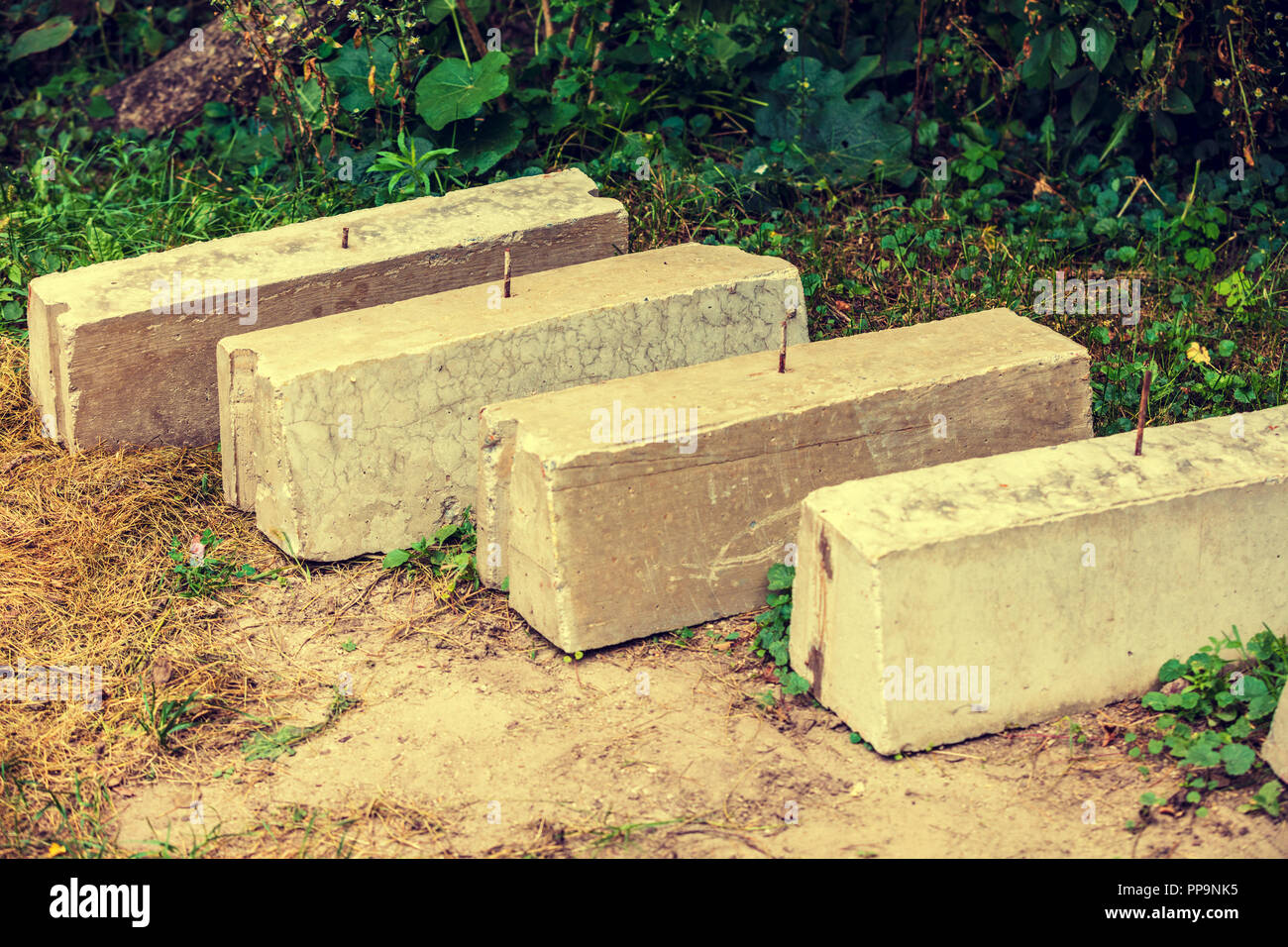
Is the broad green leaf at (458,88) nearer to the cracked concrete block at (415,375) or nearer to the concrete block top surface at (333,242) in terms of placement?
the concrete block top surface at (333,242)

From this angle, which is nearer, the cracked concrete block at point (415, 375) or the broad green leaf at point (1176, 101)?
the cracked concrete block at point (415, 375)

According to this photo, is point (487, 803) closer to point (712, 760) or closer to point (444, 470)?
point (712, 760)

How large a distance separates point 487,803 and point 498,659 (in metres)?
0.56

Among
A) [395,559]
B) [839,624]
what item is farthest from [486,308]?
[839,624]

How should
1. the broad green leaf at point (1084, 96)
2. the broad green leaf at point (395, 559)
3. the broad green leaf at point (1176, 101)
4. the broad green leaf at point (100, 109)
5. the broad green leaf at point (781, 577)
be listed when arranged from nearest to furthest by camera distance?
the broad green leaf at point (781, 577) < the broad green leaf at point (395, 559) < the broad green leaf at point (1176, 101) < the broad green leaf at point (1084, 96) < the broad green leaf at point (100, 109)

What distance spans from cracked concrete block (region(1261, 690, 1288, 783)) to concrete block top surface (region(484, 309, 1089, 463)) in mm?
1155

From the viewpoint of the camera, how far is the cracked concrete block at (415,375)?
3775 mm

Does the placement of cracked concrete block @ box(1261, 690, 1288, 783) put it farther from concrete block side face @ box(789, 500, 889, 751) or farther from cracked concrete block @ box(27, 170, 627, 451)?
cracked concrete block @ box(27, 170, 627, 451)

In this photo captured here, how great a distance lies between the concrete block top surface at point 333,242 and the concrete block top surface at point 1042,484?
5.80 feet

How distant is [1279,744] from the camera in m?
3.08

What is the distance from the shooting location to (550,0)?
5.62 metres

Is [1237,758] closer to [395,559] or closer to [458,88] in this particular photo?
[395,559]

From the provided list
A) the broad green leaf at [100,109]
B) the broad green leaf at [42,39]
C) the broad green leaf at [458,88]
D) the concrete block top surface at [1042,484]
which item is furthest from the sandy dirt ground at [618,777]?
the broad green leaf at [42,39]

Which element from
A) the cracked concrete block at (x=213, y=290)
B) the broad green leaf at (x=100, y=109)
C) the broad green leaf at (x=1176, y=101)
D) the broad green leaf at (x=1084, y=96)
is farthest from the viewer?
the broad green leaf at (x=100, y=109)
